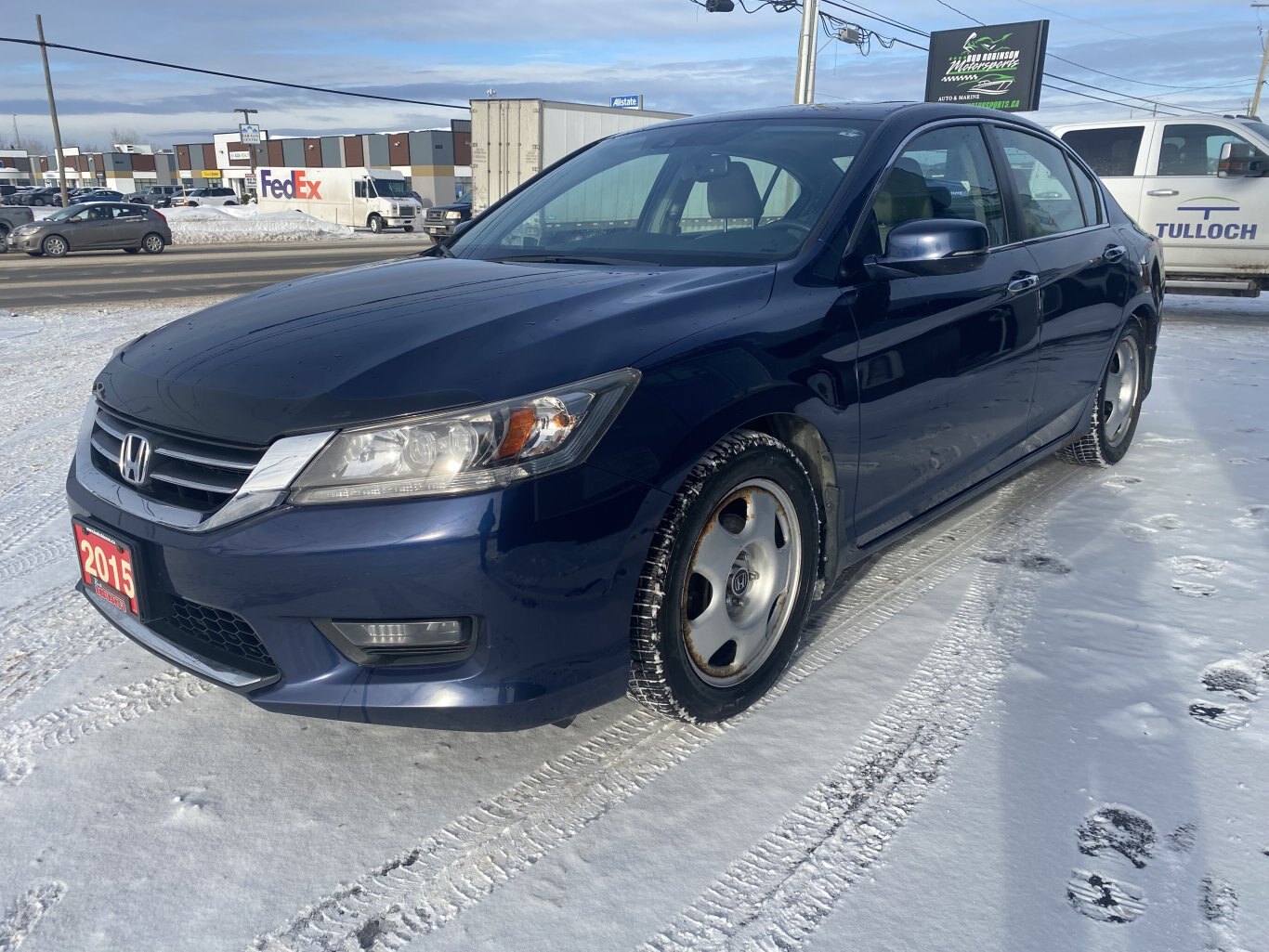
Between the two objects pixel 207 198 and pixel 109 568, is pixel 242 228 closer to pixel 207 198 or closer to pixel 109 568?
pixel 207 198

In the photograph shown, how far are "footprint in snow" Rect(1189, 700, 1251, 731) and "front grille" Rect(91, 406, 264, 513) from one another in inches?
98.3

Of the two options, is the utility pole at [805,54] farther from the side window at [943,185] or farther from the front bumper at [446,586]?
the front bumper at [446,586]

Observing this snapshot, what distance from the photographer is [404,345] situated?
2.28 m

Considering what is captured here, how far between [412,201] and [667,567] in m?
40.8

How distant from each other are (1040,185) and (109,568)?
3740mm

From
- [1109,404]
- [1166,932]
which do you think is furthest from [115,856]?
[1109,404]

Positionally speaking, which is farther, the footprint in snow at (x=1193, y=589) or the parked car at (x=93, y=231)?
the parked car at (x=93, y=231)

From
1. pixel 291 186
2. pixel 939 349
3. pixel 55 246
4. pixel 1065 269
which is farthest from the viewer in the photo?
pixel 291 186

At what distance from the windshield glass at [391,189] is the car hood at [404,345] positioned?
40.2 meters

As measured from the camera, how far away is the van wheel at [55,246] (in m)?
24.1

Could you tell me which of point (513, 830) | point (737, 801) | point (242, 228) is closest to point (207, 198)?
point (242, 228)

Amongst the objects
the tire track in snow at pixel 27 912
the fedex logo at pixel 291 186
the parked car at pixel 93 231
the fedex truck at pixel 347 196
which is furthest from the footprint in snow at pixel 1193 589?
the fedex logo at pixel 291 186

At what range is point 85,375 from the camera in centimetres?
733

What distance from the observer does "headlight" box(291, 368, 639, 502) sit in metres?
2.00
